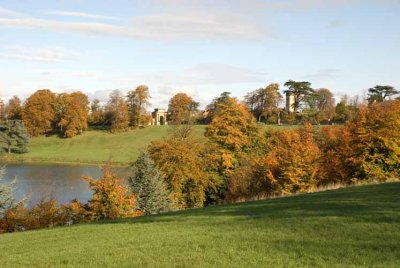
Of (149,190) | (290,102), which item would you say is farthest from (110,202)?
(290,102)

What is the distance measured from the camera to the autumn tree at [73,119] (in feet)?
365

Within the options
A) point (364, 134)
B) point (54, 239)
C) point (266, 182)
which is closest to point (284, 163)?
point (266, 182)

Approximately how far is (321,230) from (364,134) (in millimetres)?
29265

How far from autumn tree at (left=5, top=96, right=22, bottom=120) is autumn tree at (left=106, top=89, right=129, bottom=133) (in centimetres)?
2580

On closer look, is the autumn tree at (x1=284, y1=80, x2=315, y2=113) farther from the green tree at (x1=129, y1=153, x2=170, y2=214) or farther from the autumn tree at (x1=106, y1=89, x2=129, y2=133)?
the green tree at (x1=129, y1=153, x2=170, y2=214)

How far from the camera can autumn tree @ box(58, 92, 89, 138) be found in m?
111

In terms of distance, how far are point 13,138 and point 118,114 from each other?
2667cm

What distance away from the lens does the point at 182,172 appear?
142ft

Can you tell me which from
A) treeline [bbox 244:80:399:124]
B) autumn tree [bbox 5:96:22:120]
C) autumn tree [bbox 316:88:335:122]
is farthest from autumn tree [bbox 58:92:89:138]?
autumn tree [bbox 316:88:335:122]

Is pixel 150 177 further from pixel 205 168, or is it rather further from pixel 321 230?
pixel 321 230

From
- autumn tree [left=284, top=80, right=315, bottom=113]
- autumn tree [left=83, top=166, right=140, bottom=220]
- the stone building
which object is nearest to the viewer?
autumn tree [left=83, top=166, right=140, bottom=220]

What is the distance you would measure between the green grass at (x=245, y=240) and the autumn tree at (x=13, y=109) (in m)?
114

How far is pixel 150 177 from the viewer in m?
35.8

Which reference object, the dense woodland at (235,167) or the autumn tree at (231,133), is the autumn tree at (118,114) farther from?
the autumn tree at (231,133)
